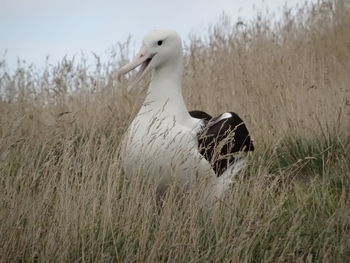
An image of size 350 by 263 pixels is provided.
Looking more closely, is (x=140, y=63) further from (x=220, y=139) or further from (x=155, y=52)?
(x=220, y=139)

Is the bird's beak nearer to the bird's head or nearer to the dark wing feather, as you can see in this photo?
the bird's head

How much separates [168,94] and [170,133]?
34 cm

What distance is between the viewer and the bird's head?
12.1ft

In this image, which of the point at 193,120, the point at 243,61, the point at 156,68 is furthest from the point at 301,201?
the point at 243,61

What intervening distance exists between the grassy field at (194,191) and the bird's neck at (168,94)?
11 cm

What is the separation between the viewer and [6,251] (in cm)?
247

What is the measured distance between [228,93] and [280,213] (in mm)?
3360

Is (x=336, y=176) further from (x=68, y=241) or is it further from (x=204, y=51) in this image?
(x=204, y=51)

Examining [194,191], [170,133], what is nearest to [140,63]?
[170,133]

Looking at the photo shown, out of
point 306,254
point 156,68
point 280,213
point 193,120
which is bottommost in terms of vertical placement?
point 306,254

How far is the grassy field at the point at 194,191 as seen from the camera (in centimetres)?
252

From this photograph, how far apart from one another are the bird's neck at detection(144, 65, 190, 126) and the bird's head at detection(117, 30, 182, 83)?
2.2 inches

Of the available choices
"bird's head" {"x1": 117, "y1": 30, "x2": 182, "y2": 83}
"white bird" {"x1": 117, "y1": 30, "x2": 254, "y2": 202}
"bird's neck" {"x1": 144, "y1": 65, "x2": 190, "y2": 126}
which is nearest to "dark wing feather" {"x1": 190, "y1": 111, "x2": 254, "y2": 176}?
"white bird" {"x1": 117, "y1": 30, "x2": 254, "y2": 202}

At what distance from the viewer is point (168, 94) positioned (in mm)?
3656
